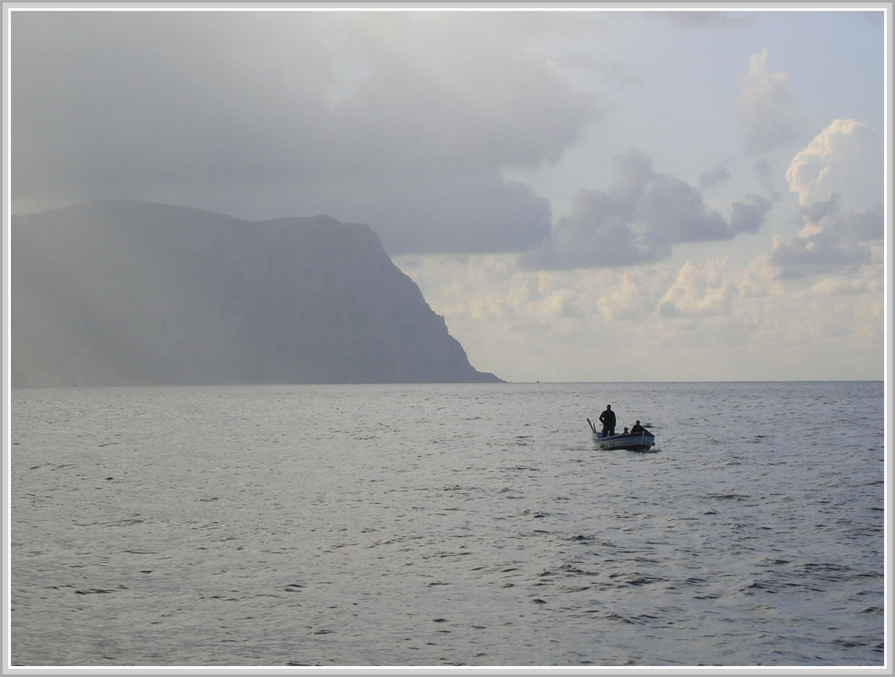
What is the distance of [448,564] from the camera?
941 inches

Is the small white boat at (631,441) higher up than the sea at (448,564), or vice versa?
the small white boat at (631,441)

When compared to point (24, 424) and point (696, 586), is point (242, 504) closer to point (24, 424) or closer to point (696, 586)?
point (696, 586)

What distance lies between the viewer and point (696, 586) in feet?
70.5

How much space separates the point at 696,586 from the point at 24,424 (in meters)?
93.1

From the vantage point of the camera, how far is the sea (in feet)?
55.7

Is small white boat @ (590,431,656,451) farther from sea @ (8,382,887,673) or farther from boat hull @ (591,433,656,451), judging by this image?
sea @ (8,382,887,673)

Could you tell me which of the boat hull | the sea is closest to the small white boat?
the boat hull

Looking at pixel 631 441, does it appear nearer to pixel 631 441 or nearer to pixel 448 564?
pixel 631 441

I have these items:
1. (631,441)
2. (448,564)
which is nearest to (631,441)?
(631,441)

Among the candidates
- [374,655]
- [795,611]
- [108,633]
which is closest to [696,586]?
[795,611]

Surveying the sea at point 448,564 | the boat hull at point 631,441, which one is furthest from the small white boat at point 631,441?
the sea at point 448,564

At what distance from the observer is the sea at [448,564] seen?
55.7 ft

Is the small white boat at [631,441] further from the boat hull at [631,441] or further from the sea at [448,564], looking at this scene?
the sea at [448,564]

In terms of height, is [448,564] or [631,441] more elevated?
[631,441]
